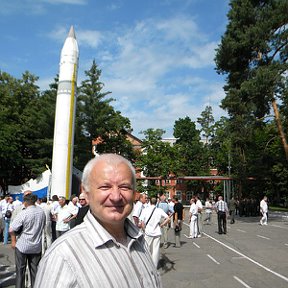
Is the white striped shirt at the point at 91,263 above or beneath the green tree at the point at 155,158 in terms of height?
beneath

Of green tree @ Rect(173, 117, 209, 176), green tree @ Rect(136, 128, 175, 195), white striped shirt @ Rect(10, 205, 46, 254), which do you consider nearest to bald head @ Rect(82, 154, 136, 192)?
white striped shirt @ Rect(10, 205, 46, 254)

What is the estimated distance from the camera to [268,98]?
1011 inches

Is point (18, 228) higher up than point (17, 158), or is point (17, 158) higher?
point (17, 158)

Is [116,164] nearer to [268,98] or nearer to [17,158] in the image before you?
[268,98]

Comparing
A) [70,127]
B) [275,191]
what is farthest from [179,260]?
[275,191]

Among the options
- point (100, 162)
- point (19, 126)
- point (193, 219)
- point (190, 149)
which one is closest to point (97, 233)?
point (100, 162)

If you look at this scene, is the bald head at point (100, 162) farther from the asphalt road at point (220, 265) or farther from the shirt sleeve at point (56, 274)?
the asphalt road at point (220, 265)

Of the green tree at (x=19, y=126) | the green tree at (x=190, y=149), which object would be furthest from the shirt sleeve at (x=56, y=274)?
the green tree at (x=190, y=149)

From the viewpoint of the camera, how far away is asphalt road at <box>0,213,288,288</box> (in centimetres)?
787

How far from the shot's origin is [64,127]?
20531 millimetres

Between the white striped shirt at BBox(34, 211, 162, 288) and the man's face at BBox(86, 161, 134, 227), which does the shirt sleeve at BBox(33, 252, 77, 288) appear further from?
the man's face at BBox(86, 161, 134, 227)

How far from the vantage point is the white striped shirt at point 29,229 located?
6.18 m

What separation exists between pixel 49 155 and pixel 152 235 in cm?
3326

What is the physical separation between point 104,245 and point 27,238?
4.73 m
